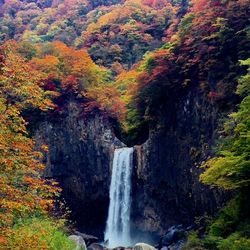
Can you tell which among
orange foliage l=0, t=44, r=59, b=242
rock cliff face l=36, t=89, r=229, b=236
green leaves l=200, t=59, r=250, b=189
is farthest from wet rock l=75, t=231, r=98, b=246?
orange foliage l=0, t=44, r=59, b=242

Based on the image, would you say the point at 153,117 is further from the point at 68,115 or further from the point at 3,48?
the point at 3,48

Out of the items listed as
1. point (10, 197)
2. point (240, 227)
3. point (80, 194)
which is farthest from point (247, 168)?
point (80, 194)

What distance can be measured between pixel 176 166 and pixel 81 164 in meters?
7.83

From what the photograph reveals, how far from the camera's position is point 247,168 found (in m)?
Answer: 12.3

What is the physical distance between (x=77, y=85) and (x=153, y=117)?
7.06 m

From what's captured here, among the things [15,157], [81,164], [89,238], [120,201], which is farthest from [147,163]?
[15,157]

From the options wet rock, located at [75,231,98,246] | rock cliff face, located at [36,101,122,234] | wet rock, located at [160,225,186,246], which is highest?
rock cliff face, located at [36,101,122,234]

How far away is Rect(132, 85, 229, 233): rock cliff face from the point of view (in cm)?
2067

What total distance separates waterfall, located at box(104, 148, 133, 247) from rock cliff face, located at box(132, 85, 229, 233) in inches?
21.8

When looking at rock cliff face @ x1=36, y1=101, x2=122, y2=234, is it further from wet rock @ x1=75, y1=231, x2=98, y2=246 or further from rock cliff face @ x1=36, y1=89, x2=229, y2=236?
wet rock @ x1=75, y1=231, x2=98, y2=246

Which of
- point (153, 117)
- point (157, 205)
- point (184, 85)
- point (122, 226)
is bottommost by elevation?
point (122, 226)

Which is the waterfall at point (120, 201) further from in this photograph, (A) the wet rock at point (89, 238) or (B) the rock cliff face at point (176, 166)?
(A) the wet rock at point (89, 238)

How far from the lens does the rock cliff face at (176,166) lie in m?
20.7

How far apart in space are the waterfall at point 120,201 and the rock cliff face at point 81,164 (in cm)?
76
